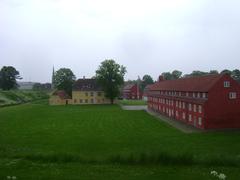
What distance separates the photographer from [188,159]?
58.0ft

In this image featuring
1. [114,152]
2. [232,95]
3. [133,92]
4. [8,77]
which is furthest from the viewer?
[133,92]

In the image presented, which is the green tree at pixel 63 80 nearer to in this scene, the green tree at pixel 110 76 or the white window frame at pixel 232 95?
the green tree at pixel 110 76

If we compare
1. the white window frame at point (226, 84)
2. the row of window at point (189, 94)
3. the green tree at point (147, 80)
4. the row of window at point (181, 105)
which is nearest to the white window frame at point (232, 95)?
the white window frame at point (226, 84)

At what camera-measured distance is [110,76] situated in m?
101

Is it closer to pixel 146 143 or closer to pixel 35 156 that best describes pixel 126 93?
pixel 146 143

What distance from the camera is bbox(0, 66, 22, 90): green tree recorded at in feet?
424

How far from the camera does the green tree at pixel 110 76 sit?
101 meters

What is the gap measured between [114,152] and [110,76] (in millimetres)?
74640

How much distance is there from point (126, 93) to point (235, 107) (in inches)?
4101

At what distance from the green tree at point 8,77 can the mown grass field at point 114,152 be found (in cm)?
8916

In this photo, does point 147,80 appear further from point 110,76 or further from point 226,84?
point 226,84

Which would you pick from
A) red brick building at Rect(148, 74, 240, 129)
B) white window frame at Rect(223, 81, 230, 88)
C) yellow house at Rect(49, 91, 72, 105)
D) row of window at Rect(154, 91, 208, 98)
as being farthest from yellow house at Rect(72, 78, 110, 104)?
white window frame at Rect(223, 81, 230, 88)

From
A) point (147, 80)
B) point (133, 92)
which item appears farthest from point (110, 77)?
point (147, 80)

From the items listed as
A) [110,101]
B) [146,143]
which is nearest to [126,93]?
[110,101]
